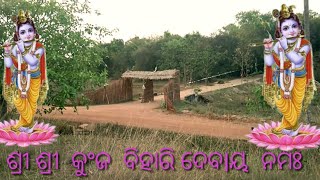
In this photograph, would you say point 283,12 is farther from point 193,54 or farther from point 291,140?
point 193,54

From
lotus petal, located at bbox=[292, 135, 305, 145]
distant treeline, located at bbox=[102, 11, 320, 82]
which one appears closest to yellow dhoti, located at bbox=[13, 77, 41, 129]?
lotus petal, located at bbox=[292, 135, 305, 145]

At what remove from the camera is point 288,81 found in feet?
14.8

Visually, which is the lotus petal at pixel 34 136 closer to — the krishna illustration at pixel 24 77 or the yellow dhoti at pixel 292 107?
the krishna illustration at pixel 24 77

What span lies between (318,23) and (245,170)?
17.9 meters

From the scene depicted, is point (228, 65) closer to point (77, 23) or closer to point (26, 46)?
point (77, 23)

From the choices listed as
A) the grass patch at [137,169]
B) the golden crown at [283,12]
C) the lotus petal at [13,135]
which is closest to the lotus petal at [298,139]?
the grass patch at [137,169]

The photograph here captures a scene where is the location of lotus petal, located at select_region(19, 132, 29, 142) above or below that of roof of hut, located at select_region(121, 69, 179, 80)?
below

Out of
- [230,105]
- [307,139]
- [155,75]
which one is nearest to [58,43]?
[307,139]

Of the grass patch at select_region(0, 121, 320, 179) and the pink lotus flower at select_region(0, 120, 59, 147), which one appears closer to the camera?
the grass patch at select_region(0, 121, 320, 179)

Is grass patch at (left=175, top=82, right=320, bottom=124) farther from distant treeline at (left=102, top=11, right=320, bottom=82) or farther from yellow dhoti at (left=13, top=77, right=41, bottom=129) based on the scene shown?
yellow dhoti at (left=13, top=77, right=41, bottom=129)

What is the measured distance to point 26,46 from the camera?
203 inches

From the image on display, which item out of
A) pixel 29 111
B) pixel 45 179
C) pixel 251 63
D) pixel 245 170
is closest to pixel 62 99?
pixel 29 111

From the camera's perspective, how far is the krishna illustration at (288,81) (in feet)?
14.7

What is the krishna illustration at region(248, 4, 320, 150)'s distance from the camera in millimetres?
4473
